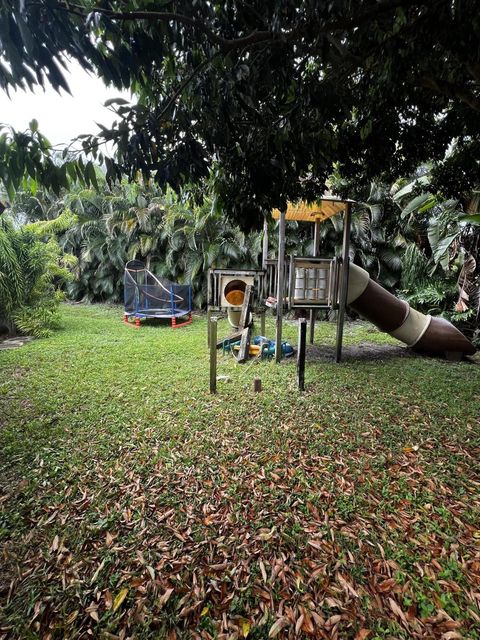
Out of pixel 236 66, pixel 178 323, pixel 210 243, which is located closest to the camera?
pixel 236 66

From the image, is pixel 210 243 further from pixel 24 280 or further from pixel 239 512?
pixel 239 512

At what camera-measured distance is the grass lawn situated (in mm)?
1478

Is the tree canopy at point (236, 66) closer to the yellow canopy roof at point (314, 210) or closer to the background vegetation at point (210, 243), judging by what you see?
the background vegetation at point (210, 243)

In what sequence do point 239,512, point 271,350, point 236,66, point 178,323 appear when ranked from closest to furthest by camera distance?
point 236,66, point 239,512, point 271,350, point 178,323

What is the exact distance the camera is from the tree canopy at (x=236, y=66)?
4.66ft

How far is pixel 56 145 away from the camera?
1.61 metres

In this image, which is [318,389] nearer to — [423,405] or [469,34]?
[423,405]

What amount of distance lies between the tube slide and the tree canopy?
2.72 meters

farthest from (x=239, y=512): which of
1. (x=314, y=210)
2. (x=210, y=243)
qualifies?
(x=210, y=243)

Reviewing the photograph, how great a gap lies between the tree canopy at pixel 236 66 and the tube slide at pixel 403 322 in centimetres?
272

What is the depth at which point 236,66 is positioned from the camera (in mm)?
1826

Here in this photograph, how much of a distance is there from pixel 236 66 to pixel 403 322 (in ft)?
15.8

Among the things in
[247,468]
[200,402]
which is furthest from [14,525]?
[200,402]

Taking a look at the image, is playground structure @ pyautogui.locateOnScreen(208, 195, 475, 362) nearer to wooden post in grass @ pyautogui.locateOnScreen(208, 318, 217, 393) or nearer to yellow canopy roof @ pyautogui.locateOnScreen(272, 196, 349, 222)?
yellow canopy roof @ pyautogui.locateOnScreen(272, 196, 349, 222)
